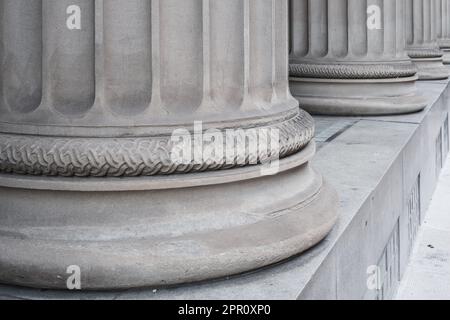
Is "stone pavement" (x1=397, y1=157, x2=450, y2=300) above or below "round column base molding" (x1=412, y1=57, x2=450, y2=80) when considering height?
below

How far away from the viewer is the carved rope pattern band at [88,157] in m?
4.21

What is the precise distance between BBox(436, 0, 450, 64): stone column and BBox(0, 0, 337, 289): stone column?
2121 cm

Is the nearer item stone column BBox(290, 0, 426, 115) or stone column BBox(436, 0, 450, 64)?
stone column BBox(290, 0, 426, 115)

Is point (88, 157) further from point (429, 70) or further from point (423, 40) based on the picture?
point (429, 70)

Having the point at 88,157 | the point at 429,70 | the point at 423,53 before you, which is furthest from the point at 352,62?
the point at 88,157

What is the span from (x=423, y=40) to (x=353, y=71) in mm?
7259

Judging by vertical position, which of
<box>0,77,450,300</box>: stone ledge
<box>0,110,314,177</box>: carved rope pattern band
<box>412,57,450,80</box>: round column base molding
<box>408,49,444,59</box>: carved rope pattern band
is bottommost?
<box>0,77,450,300</box>: stone ledge

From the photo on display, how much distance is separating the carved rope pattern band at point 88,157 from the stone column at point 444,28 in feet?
70.9

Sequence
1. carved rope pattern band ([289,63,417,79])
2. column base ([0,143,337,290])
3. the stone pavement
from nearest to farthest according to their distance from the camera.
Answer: column base ([0,143,337,290])
the stone pavement
carved rope pattern band ([289,63,417,79])

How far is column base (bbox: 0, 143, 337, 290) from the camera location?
413cm

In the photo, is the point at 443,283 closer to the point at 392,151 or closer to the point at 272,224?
the point at 392,151

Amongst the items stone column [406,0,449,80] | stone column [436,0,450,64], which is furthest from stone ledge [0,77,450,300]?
stone column [436,0,450,64]

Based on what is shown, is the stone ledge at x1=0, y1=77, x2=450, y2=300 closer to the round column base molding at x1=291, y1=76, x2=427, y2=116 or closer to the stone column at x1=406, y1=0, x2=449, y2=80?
the round column base molding at x1=291, y1=76, x2=427, y2=116
